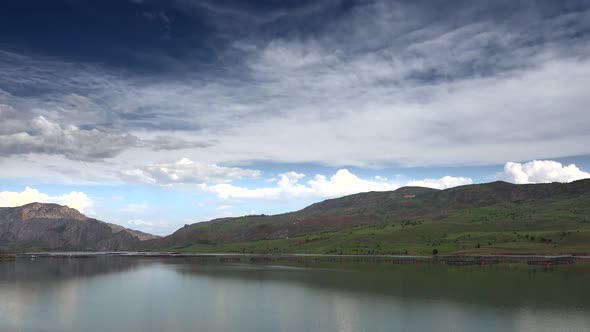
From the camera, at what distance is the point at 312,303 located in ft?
234

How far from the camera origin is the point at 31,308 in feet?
221

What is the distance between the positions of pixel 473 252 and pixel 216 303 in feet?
396

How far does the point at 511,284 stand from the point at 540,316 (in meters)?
31.9

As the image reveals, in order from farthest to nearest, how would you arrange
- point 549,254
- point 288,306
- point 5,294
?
point 549,254 → point 5,294 → point 288,306

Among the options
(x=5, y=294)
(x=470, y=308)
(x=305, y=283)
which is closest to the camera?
(x=470, y=308)

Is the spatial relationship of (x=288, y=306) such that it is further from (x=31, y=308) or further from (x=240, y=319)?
(x=31, y=308)

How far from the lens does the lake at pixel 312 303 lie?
5506 centimetres

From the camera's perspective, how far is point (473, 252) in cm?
16688

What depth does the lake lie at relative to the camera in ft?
181

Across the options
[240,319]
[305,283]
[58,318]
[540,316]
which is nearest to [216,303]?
[240,319]

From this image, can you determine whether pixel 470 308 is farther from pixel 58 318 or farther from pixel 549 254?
pixel 549 254

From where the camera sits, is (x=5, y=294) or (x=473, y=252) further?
(x=473, y=252)

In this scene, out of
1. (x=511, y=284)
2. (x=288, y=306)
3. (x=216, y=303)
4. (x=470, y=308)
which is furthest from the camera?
(x=511, y=284)

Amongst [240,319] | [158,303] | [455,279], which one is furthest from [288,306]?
[455,279]
